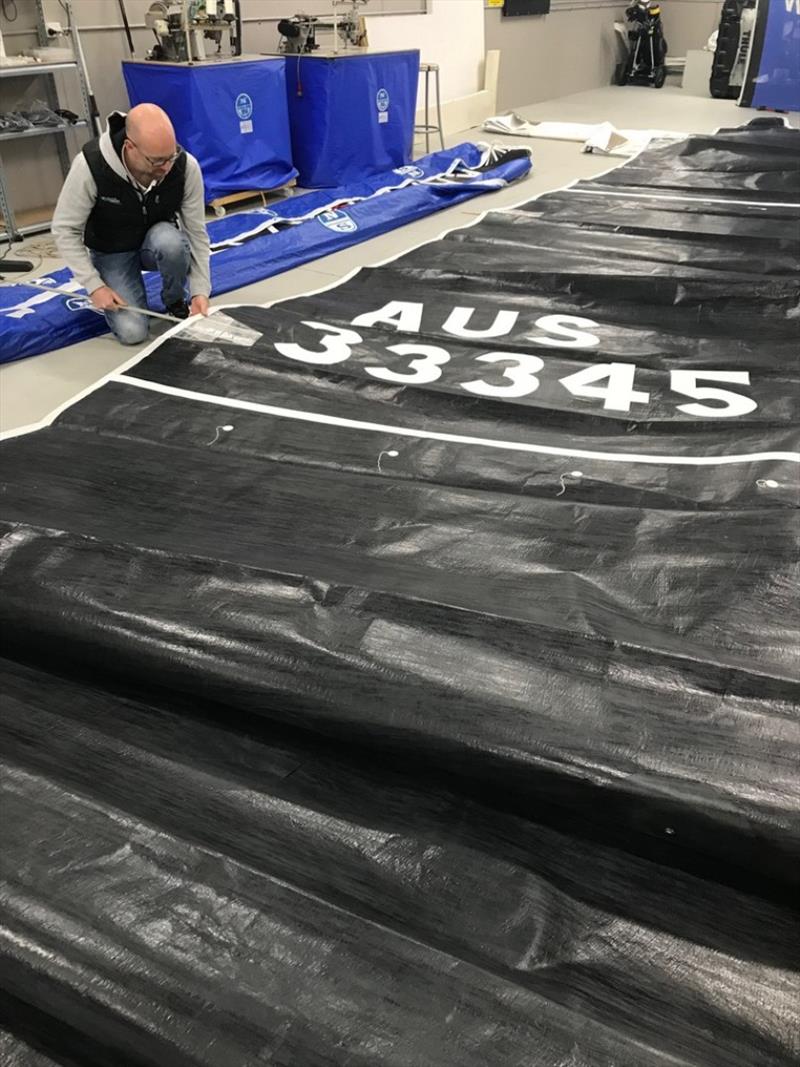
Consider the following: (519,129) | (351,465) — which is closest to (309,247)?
(351,465)

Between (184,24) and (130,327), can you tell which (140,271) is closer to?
(130,327)

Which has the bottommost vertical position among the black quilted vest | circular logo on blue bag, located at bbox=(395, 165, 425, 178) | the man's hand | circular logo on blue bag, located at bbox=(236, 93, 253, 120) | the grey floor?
Result: the grey floor

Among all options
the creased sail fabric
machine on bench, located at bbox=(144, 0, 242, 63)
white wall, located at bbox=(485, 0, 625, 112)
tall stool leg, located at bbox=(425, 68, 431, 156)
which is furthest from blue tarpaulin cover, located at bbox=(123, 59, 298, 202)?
white wall, located at bbox=(485, 0, 625, 112)

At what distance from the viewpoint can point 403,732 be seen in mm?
1189

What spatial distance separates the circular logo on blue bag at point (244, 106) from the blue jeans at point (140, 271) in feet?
6.18

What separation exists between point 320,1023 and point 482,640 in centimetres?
59

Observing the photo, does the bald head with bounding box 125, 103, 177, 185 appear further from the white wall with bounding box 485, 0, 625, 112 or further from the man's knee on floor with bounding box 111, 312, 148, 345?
the white wall with bounding box 485, 0, 625, 112

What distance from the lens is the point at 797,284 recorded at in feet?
9.99

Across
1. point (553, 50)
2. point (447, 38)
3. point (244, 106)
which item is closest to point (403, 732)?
point (244, 106)

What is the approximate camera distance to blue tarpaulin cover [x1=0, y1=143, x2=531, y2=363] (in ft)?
9.90

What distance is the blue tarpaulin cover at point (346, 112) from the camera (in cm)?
495

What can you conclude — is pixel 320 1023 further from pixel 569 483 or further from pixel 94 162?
pixel 94 162

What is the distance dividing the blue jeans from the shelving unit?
4.73ft

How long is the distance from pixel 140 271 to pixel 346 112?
2657mm
